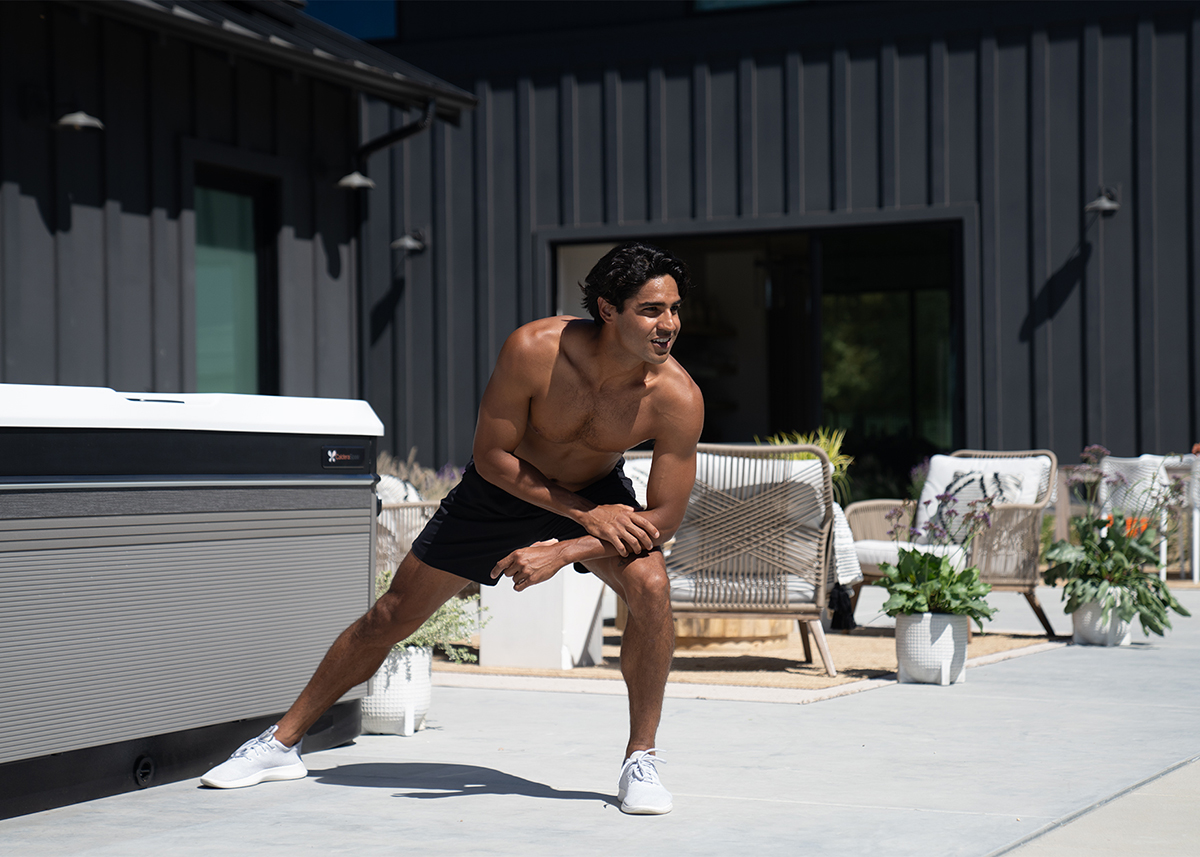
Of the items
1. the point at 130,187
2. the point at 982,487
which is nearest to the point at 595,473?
the point at 982,487

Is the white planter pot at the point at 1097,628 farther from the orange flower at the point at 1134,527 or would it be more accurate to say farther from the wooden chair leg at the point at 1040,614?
the orange flower at the point at 1134,527

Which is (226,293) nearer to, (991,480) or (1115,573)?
(991,480)

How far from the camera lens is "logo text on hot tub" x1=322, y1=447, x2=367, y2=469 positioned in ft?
12.3

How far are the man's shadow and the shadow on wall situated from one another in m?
7.64

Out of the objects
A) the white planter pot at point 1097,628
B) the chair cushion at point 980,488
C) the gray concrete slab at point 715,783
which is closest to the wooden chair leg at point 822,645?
the gray concrete slab at point 715,783

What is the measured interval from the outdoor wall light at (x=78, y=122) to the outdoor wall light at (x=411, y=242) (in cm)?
409

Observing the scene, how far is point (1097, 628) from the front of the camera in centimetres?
618

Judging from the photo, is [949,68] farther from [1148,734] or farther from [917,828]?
[917,828]

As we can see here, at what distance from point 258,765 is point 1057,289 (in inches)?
320

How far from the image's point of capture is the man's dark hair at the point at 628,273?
10.4 feet

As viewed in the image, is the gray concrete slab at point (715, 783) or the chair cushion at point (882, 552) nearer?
the gray concrete slab at point (715, 783)

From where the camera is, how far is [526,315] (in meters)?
11.6

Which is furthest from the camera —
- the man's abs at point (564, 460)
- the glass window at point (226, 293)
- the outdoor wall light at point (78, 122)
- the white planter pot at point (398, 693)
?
the glass window at point (226, 293)

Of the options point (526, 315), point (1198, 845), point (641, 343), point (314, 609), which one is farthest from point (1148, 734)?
point (526, 315)
